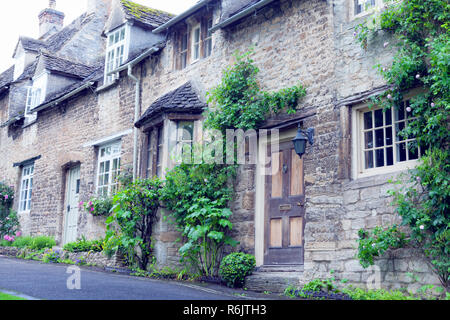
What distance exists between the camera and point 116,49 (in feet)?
48.8

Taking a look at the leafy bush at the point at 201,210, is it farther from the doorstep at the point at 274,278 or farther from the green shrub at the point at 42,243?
the green shrub at the point at 42,243

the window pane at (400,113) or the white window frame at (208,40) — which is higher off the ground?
the white window frame at (208,40)

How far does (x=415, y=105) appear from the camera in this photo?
23.9ft

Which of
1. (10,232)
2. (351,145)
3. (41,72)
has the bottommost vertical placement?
(10,232)

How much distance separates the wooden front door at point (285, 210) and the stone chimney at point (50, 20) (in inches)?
726

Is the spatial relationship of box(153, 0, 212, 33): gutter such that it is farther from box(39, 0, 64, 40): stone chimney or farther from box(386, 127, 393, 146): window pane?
box(39, 0, 64, 40): stone chimney

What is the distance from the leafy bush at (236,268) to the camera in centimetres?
902

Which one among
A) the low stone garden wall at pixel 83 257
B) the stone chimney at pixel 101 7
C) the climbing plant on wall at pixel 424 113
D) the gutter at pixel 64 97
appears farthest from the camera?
the stone chimney at pixel 101 7

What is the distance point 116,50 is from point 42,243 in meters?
5.85

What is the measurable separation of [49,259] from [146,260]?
10.9 ft

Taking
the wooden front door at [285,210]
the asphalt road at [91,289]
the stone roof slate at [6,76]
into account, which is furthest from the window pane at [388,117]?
the stone roof slate at [6,76]

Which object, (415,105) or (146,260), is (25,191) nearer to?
(146,260)

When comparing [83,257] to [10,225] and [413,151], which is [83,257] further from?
[413,151]
